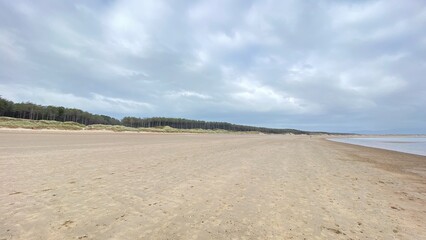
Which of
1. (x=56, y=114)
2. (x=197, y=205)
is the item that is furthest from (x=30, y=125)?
(x=56, y=114)

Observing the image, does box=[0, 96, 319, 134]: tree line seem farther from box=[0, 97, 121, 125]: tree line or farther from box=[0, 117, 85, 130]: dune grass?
box=[0, 117, 85, 130]: dune grass

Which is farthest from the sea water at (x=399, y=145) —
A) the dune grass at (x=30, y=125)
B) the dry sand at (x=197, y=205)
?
the dune grass at (x=30, y=125)

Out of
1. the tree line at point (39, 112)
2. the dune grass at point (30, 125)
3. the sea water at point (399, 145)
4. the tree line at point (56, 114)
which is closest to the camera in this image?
the sea water at point (399, 145)

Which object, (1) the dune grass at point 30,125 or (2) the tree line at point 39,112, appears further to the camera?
(2) the tree line at point 39,112

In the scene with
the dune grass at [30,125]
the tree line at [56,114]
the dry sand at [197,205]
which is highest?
the tree line at [56,114]

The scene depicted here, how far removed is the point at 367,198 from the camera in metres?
8.00

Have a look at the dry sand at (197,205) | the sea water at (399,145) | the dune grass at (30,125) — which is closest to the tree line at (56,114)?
the dune grass at (30,125)

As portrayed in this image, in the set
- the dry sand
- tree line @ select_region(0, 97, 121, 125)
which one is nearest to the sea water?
the dry sand

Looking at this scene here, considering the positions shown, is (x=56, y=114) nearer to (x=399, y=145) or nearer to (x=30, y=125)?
(x=30, y=125)

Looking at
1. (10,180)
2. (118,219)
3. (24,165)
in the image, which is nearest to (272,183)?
(118,219)

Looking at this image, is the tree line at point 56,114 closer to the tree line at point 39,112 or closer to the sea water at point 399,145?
the tree line at point 39,112

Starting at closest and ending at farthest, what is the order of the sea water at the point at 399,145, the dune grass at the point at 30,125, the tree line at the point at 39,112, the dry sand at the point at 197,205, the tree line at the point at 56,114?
the dry sand at the point at 197,205, the sea water at the point at 399,145, the dune grass at the point at 30,125, the tree line at the point at 39,112, the tree line at the point at 56,114

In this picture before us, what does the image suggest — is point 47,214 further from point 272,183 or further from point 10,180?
point 272,183

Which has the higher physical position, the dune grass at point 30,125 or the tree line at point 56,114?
the tree line at point 56,114
